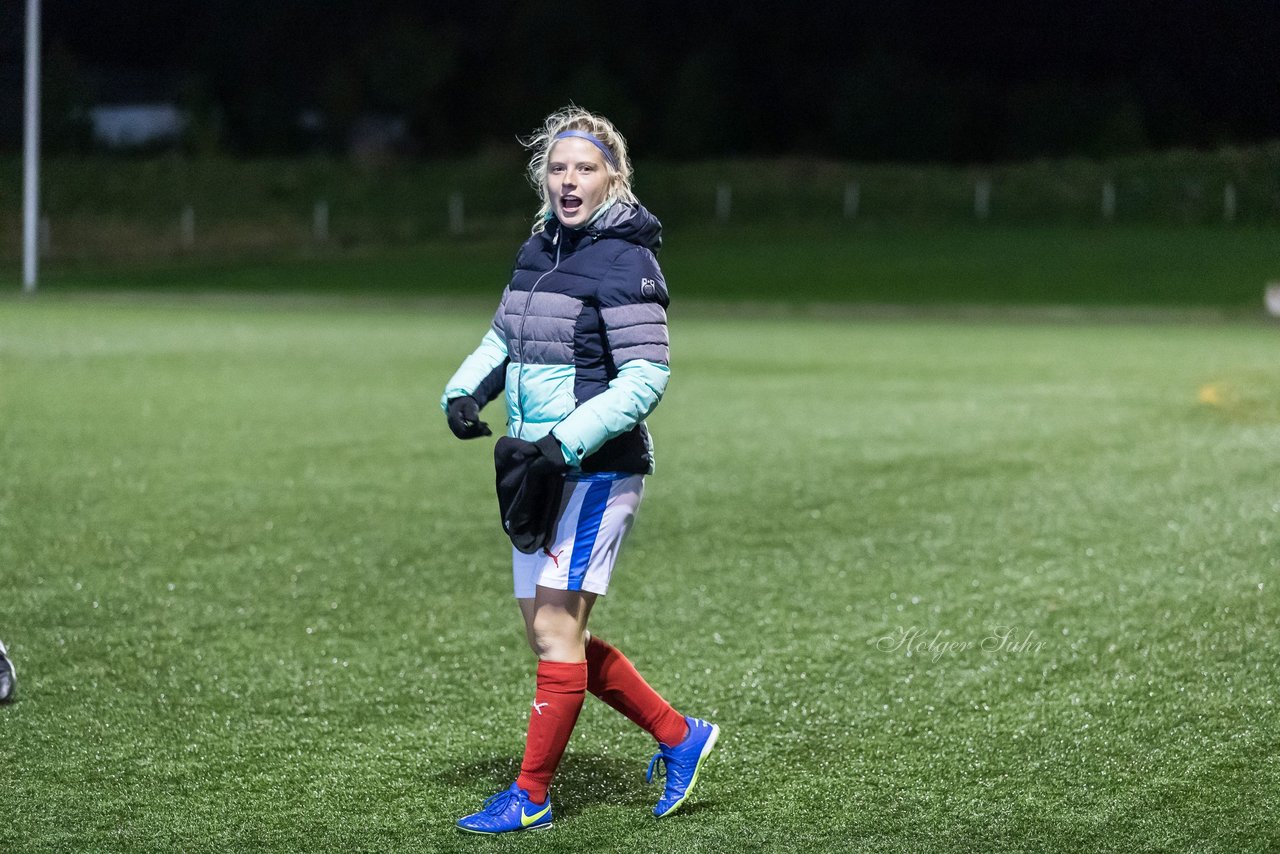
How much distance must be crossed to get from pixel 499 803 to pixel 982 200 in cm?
4540

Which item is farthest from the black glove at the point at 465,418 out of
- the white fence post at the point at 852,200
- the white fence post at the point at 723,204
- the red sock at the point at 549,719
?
the white fence post at the point at 852,200

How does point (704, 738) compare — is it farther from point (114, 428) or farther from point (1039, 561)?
point (114, 428)

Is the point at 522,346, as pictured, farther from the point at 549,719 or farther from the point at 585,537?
the point at 549,719

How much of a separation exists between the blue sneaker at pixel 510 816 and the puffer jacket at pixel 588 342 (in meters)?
0.87

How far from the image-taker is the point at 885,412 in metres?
14.4

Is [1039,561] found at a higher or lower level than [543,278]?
lower

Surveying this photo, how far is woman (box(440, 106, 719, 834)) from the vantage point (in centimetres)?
415

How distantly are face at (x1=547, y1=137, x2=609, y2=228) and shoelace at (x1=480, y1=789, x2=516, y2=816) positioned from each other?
1.47 meters

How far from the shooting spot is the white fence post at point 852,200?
48.0 m

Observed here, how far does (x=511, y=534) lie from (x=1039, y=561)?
4.49 metres

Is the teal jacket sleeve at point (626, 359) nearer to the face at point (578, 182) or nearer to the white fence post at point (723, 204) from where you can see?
the face at point (578, 182)

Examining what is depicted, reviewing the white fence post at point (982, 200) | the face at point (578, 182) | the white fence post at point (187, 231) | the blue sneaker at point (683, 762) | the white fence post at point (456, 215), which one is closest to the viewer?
the face at point (578, 182)

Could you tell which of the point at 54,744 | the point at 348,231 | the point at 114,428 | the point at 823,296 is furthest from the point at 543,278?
the point at 348,231

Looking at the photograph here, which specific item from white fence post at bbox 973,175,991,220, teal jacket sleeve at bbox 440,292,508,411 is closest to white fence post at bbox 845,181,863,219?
white fence post at bbox 973,175,991,220
